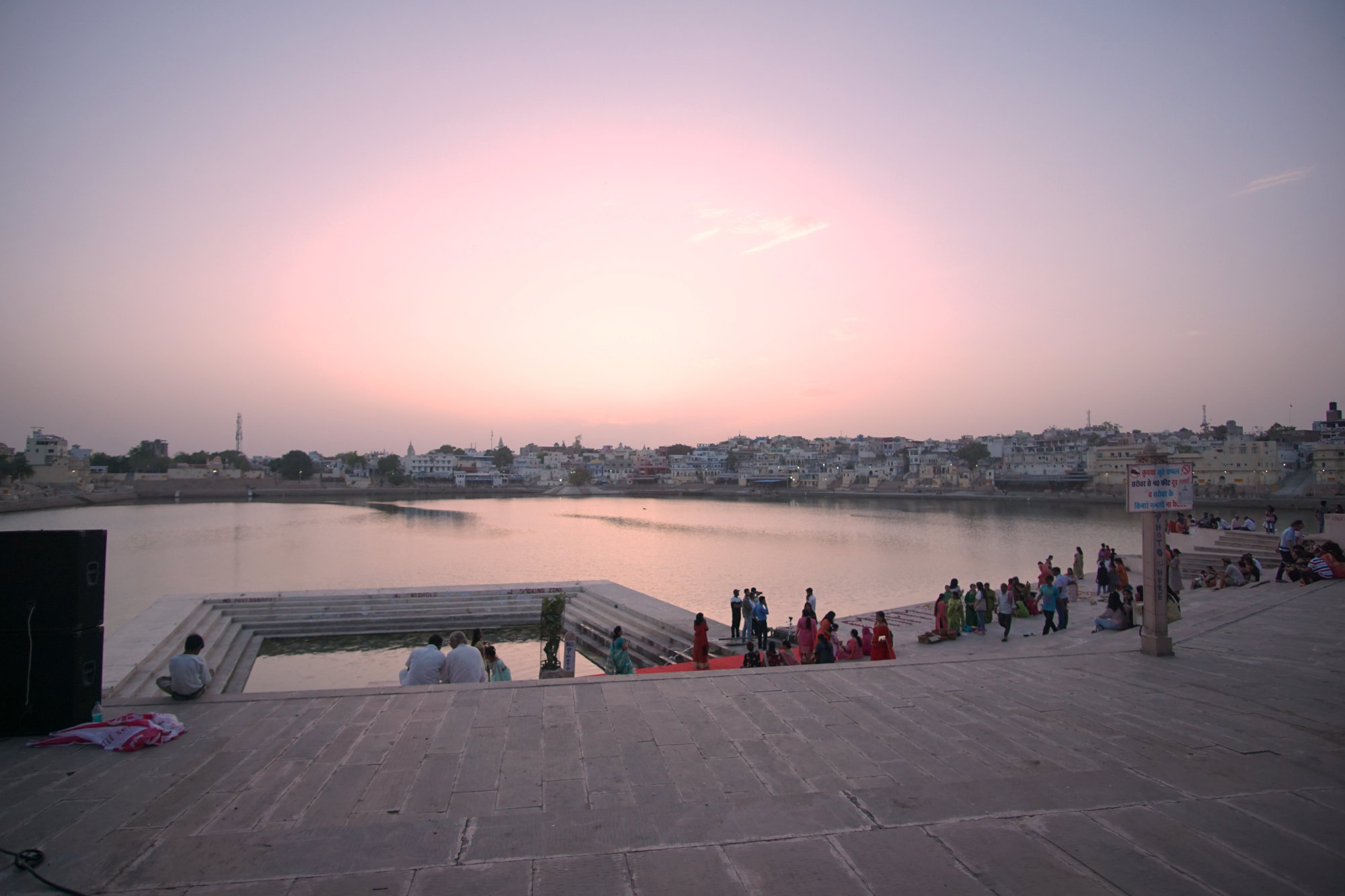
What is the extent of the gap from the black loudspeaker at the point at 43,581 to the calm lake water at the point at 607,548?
471 inches

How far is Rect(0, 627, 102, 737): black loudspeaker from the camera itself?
14.7ft

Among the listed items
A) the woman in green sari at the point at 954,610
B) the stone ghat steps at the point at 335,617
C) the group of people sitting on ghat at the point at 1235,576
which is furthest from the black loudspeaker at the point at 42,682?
the group of people sitting on ghat at the point at 1235,576

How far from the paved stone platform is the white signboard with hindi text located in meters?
1.73

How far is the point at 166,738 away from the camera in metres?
4.48

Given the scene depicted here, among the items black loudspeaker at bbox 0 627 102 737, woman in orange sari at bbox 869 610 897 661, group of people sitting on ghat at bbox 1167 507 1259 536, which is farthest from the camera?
group of people sitting on ghat at bbox 1167 507 1259 536

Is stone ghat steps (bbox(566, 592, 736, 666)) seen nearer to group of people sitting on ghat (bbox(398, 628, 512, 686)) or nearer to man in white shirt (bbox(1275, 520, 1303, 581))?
group of people sitting on ghat (bbox(398, 628, 512, 686))

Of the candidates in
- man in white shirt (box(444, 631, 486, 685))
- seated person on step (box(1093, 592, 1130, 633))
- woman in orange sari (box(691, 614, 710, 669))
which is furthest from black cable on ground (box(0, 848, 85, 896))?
seated person on step (box(1093, 592, 1130, 633))

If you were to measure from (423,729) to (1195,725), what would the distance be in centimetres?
554

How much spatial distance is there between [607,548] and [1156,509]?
30.9 meters

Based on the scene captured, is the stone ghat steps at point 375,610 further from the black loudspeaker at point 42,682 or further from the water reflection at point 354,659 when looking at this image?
the black loudspeaker at point 42,682

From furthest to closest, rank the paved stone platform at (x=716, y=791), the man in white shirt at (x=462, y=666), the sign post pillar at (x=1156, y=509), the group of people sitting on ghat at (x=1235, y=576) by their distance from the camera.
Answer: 1. the group of people sitting on ghat at (x=1235, y=576)
2. the sign post pillar at (x=1156, y=509)
3. the man in white shirt at (x=462, y=666)
4. the paved stone platform at (x=716, y=791)

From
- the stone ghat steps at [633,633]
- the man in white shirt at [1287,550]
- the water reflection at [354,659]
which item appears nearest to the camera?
the water reflection at [354,659]

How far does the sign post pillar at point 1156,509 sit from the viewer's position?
6684 millimetres

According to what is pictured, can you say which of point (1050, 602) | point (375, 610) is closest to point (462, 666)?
point (1050, 602)
